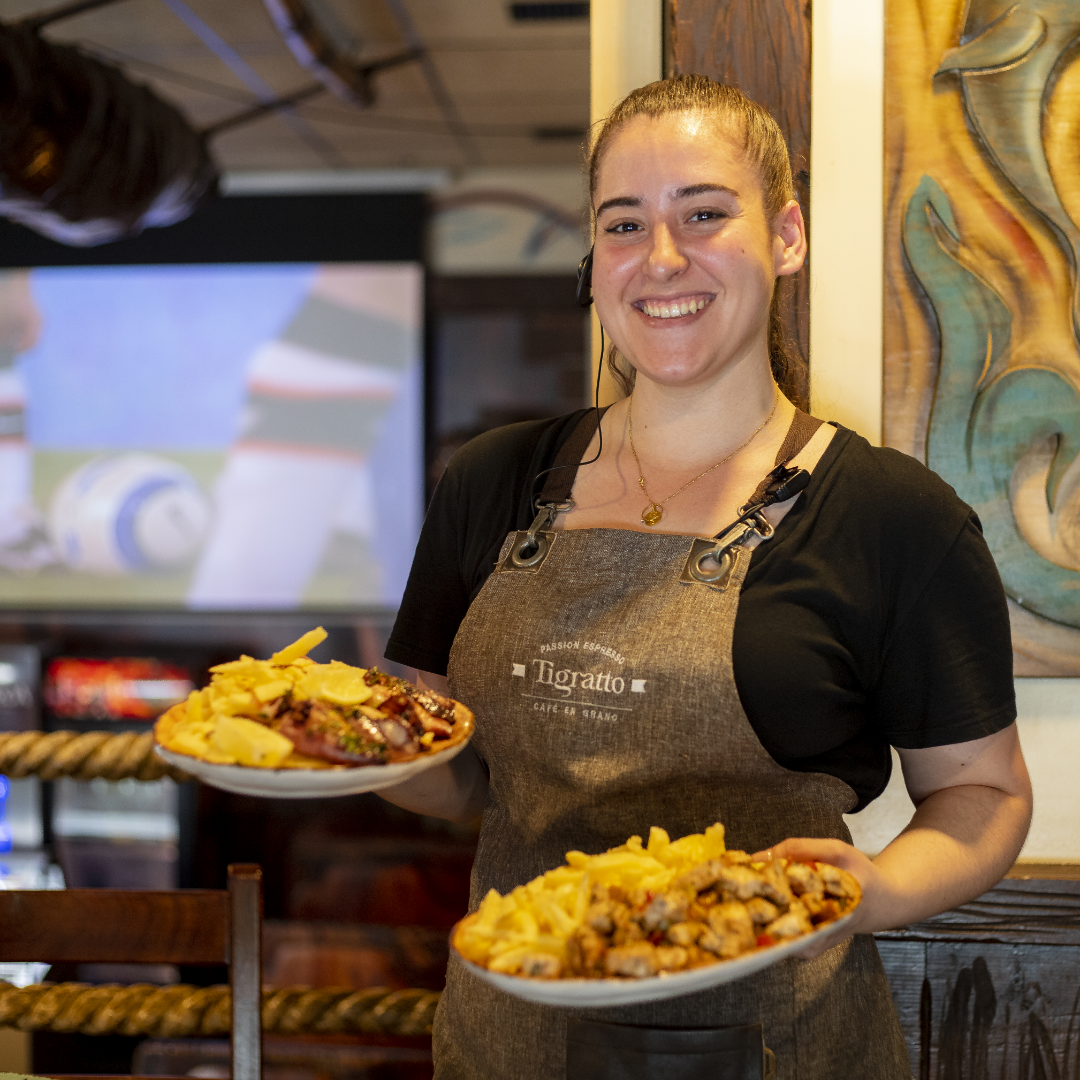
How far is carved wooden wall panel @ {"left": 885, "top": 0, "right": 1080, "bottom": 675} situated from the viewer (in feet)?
4.73

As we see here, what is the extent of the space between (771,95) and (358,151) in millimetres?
3901

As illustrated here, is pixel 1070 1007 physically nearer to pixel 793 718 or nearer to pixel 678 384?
pixel 793 718

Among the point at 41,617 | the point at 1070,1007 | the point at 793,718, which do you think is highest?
the point at 793,718

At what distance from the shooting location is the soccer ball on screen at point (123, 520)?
525 centimetres

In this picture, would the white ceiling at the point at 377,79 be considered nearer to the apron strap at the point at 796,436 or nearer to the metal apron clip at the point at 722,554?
the apron strap at the point at 796,436

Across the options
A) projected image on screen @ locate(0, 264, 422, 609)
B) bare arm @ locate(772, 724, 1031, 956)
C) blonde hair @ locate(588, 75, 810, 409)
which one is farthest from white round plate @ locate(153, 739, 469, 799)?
projected image on screen @ locate(0, 264, 422, 609)

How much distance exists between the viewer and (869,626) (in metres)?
1.03

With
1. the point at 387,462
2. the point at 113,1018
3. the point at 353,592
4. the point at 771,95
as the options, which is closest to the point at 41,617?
the point at 353,592

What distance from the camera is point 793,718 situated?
101 centimetres

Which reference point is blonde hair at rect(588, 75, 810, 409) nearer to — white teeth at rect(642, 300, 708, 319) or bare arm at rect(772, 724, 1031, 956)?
white teeth at rect(642, 300, 708, 319)

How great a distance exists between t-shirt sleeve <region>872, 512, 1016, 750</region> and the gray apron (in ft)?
0.39

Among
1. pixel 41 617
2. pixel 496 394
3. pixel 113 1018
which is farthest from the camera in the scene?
pixel 496 394

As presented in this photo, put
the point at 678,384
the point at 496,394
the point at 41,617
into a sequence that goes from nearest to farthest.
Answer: the point at 678,384
the point at 41,617
the point at 496,394

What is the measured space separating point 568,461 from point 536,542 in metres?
0.13
